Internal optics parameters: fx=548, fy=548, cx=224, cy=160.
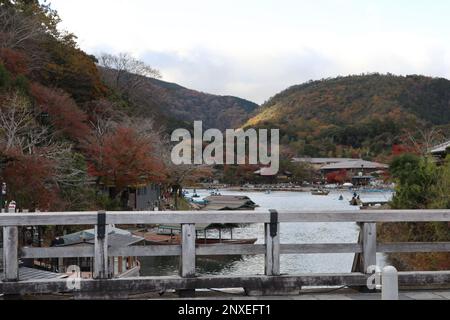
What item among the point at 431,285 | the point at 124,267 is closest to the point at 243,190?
the point at 124,267

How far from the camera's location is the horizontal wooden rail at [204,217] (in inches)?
286

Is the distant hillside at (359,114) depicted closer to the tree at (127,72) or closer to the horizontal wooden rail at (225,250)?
the tree at (127,72)

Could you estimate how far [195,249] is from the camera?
7645mm

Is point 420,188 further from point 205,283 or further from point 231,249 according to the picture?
point 205,283

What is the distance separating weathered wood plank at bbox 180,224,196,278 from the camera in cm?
752

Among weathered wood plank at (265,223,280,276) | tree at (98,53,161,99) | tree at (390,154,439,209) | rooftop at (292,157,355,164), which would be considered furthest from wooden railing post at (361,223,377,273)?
rooftop at (292,157,355,164)

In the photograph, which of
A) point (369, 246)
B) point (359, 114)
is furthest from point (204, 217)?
point (359, 114)

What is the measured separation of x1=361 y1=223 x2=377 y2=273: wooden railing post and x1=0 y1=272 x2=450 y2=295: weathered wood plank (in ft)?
0.65

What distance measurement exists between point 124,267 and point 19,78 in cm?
2000

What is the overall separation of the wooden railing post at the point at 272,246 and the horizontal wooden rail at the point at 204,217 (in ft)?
0.23

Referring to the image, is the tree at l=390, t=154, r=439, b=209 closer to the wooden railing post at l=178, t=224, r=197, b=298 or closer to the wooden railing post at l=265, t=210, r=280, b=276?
the wooden railing post at l=265, t=210, r=280, b=276

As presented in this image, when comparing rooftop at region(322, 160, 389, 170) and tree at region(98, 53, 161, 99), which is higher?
tree at region(98, 53, 161, 99)

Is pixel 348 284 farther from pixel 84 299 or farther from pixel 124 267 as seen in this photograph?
pixel 124 267
